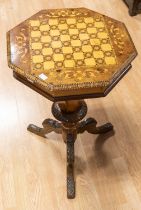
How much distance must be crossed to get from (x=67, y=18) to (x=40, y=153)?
793 millimetres

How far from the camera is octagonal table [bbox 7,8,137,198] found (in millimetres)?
1353

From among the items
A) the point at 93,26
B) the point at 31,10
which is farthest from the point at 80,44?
the point at 31,10

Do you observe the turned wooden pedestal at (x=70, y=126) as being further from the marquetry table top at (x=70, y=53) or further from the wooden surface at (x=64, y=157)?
the marquetry table top at (x=70, y=53)

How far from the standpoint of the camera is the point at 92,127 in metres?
1.96

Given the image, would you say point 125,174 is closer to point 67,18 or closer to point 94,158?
point 94,158

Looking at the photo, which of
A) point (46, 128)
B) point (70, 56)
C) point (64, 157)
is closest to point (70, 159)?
point (64, 157)

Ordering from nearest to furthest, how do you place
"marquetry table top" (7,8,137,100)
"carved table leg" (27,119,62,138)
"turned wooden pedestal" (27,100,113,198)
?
"marquetry table top" (7,8,137,100) → "turned wooden pedestal" (27,100,113,198) → "carved table leg" (27,119,62,138)

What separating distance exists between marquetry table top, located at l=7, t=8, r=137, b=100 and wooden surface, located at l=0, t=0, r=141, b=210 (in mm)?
639

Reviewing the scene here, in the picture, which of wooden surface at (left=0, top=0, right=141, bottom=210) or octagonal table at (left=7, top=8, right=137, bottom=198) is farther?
wooden surface at (left=0, top=0, right=141, bottom=210)

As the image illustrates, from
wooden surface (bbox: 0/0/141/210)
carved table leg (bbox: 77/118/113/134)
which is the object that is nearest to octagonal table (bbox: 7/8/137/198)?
carved table leg (bbox: 77/118/113/134)

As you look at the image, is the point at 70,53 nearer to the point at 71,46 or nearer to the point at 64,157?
the point at 71,46

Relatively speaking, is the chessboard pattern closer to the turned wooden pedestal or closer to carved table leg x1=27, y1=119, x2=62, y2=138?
the turned wooden pedestal

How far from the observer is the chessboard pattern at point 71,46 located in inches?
54.6

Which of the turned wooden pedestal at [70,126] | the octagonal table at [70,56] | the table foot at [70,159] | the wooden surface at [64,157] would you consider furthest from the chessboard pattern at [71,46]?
the wooden surface at [64,157]
